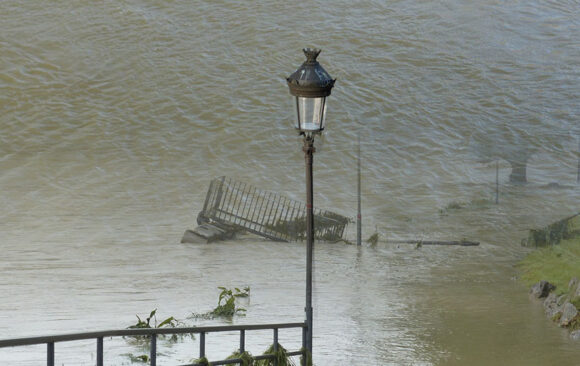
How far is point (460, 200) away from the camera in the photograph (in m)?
64.2

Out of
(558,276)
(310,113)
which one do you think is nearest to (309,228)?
(310,113)

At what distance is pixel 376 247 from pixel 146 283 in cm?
1269

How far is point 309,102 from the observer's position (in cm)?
1026

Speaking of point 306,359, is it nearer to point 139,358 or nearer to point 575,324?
point 139,358

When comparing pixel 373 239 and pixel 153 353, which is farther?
pixel 373 239

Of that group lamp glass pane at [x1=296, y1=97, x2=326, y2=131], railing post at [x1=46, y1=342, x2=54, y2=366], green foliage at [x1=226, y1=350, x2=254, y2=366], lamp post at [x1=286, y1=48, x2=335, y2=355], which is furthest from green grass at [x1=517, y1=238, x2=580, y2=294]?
railing post at [x1=46, y1=342, x2=54, y2=366]

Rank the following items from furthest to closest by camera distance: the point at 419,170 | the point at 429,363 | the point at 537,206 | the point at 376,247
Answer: the point at 419,170
the point at 537,206
the point at 376,247
the point at 429,363

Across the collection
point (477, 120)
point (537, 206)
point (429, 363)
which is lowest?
point (429, 363)

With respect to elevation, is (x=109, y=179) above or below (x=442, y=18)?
below

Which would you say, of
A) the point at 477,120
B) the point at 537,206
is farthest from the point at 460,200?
the point at 477,120

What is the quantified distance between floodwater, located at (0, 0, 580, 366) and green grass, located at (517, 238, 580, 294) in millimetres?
914

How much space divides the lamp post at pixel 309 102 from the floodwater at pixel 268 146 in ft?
57.1

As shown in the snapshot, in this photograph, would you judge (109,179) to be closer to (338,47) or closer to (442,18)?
(338,47)

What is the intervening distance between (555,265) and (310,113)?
21887mm
